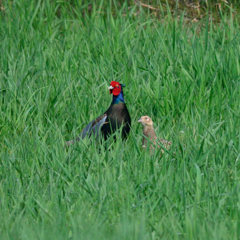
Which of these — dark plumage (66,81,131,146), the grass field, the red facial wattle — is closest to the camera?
the grass field

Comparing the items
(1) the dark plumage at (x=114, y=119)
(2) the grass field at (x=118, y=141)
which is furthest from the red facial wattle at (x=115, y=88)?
(2) the grass field at (x=118, y=141)

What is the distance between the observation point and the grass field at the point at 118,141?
127 inches

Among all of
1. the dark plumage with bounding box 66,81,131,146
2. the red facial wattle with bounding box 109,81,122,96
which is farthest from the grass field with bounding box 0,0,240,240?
the red facial wattle with bounding box 109,81,122,96

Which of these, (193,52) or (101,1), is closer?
(193,52)

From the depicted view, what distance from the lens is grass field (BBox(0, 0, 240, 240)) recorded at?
3.22 m

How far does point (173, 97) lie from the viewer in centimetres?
521

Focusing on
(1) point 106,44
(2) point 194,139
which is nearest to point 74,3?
(1) point 106,44

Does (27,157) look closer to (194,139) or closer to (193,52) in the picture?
(194,139)

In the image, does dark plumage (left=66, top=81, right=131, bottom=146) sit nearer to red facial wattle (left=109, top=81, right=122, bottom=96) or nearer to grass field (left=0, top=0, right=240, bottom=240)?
red facial wattle (left=109, top=81, right=122, bottom=96)

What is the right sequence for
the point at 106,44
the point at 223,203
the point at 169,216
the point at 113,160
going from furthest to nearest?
the point at 106,44
the point at 113,160
the point at 223,203
the point at 169,216

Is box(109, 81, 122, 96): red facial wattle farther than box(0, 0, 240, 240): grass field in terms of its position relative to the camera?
Yes

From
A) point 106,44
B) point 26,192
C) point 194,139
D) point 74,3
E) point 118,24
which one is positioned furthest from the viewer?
point 74,3

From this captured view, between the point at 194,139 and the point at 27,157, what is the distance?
1313 millimetres

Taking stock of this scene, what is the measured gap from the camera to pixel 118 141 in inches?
165
